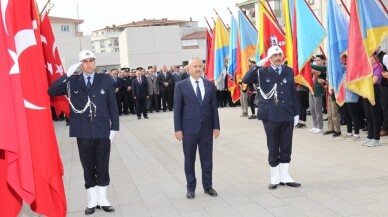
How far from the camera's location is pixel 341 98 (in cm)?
973

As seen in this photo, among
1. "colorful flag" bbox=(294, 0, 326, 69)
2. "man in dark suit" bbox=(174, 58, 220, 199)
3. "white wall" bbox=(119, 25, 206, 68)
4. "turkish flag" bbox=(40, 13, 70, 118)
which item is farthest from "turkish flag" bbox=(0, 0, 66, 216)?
"white wall" bbox=(119, 25, 206, 68)

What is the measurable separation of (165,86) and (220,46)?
492 centimetres

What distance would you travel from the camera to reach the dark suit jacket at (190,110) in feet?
20.6

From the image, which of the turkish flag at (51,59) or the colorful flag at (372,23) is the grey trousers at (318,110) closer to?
the colorful flag at (372,23)

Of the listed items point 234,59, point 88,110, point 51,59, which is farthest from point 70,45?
point 51,59

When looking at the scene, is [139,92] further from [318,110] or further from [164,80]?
[318,110]

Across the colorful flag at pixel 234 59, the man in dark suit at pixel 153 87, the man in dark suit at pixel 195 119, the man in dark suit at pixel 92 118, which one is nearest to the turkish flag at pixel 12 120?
the man in dark suit at pixel 92 118

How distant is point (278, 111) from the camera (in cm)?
652

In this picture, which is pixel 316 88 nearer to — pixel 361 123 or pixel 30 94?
pixel 361 123

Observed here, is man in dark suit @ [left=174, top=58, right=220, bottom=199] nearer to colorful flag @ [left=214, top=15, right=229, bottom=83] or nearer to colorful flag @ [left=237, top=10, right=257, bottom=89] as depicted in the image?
colorful flag @ [left=237, top=10, right=257, bottom=89]

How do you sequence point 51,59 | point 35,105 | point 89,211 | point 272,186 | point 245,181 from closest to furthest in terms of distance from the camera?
point 35,105 → point 51,59 → point 89,211 → point 272,186 → point 245,181

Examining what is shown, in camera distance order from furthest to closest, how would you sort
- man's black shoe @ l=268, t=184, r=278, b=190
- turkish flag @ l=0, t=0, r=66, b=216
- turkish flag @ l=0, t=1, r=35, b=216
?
1. man's black shoe @ l=268, t=184, r=278, b=190
2. turkish flag @ l=0, t=0, r=66, b=216
3. turkish flag @ l=0, t=1, r=35, b=216

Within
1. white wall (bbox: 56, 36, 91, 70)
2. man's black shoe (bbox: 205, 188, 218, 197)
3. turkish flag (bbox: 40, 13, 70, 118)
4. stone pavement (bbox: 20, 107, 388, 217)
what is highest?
white wall (bbox: 56, 36, 91, 70)

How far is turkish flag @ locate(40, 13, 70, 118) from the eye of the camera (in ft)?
17.6
